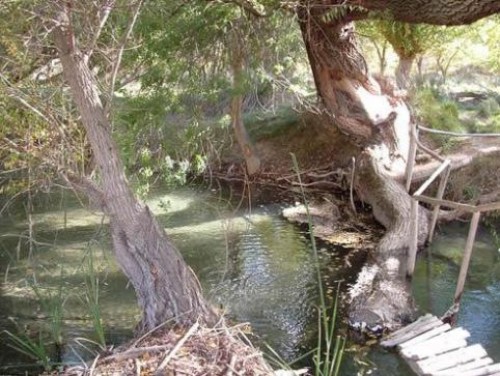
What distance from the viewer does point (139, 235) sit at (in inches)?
206

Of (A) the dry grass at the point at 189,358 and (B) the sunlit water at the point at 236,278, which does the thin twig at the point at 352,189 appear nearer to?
(B) the sunlit water at the point at 236,278

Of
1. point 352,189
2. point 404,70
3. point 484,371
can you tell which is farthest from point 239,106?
point 484,371

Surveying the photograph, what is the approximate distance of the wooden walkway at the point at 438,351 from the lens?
513 cm

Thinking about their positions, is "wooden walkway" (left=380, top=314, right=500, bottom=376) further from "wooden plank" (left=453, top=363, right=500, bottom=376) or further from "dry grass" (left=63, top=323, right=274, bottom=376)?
"dry grass" (left=63, top=323, right=274, bottom=376)

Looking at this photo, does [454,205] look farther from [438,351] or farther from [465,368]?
[465,368]

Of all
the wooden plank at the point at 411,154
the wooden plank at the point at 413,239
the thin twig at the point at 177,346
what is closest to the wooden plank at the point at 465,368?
the thin twig at the point at 177,346

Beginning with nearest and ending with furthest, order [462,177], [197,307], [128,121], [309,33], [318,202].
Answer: [197,307], [128,121], [309,33], [462,177], [318,202]

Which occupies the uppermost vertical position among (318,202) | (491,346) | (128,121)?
(128,121)

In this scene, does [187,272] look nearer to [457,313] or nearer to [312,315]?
[312,315]

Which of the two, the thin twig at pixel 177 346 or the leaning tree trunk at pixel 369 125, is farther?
the leaning tree trunk at pixel 369 125

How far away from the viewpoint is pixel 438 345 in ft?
18.3

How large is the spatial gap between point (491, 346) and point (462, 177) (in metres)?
4.27

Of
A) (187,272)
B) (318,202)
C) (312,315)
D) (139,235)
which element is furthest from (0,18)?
(318,202)

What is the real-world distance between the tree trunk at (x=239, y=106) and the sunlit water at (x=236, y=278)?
1484 millimetres
